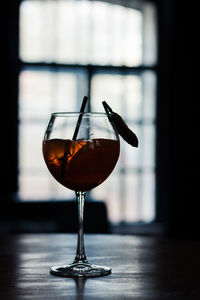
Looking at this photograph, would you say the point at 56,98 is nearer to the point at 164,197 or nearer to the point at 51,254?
the point at 164,197

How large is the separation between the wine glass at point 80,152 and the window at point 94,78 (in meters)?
4.04

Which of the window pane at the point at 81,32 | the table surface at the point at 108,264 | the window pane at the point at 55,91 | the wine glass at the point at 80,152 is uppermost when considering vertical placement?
the window pane at the point at 81,32

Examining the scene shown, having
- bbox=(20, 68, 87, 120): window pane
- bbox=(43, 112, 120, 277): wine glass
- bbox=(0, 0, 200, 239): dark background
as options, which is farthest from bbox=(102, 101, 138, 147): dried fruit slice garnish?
bbox=(20, 68, 87, 120): window pane

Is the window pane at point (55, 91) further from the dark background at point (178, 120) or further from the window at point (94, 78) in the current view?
the dark background at point (178, 120)

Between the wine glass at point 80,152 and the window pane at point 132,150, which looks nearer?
the wine glass at point 80,152

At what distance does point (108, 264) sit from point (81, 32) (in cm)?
432

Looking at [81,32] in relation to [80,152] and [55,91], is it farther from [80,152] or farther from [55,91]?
[80,152]

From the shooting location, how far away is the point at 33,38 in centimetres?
482

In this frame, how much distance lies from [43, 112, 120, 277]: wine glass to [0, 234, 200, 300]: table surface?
2.0 inches

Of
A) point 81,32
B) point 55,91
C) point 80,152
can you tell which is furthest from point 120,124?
point 81,32

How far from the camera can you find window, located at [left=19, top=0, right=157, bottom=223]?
15.9 feet

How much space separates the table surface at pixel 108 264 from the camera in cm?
60

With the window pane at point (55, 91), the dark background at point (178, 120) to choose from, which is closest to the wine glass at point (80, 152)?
the dark background at point (178, 120)

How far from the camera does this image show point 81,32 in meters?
4.92
